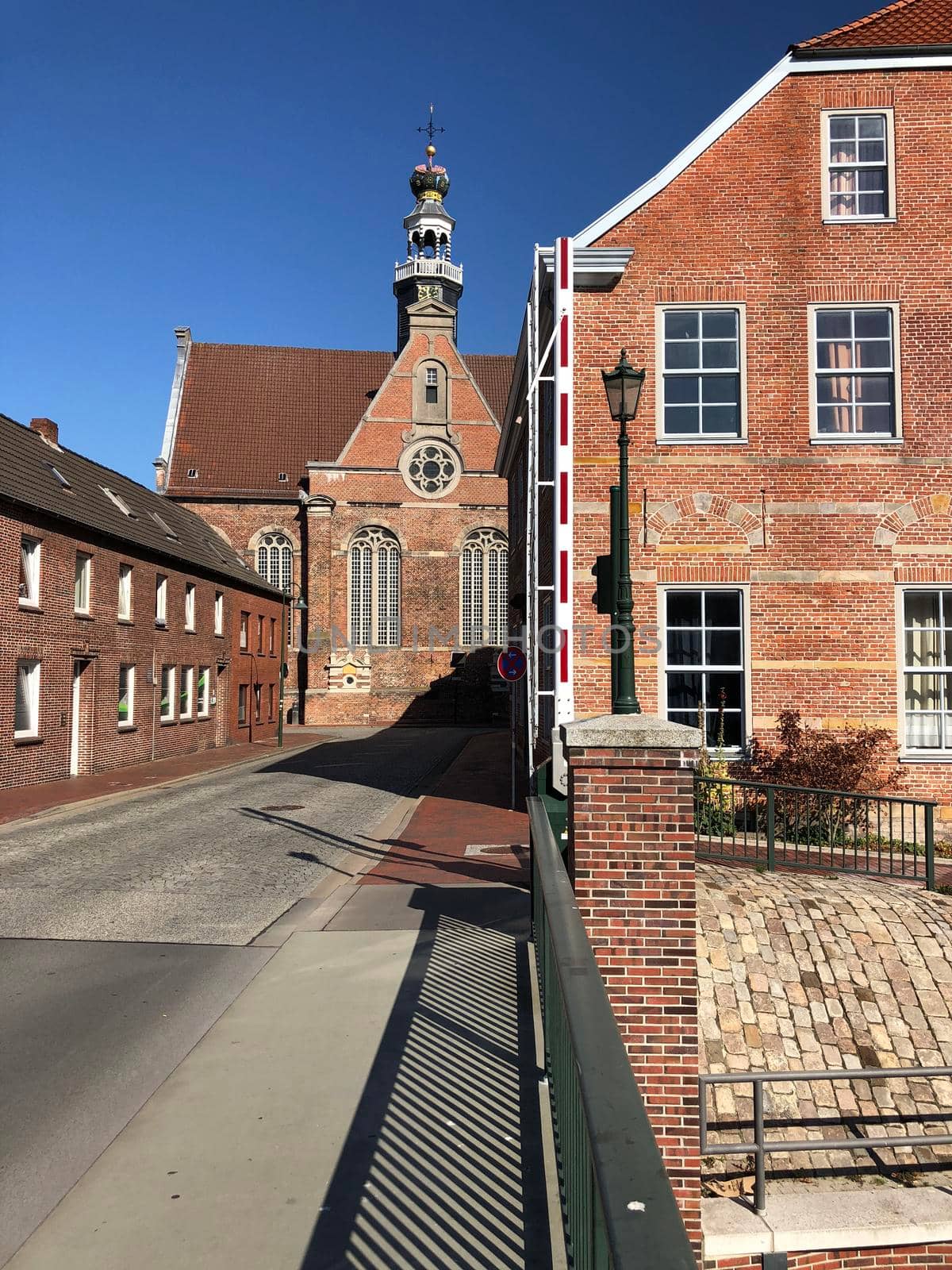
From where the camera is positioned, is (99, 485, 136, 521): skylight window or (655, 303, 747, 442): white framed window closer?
(655, 303, 747, 442): white framed window

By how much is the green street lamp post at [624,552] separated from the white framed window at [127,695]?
19608 millimetres

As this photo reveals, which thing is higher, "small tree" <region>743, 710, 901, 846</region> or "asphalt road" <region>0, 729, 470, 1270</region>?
"small tree" <region>743, 710, 901, 846</region>

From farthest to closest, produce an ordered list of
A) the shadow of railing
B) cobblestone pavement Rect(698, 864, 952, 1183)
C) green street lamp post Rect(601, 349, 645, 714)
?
cobblestone pavement Rect(698, 864, 952, 1183) < green street lamp post Rect(601, 349, 645, 714) < the shadow of railing

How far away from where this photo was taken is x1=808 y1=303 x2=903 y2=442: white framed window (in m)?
13.3

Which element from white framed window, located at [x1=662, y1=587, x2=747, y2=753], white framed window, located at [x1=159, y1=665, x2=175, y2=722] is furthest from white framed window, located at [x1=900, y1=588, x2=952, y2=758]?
white framed window, located at [x1=159, y1=665, x2=175, y2=722]

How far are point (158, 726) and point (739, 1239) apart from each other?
73.7 feet

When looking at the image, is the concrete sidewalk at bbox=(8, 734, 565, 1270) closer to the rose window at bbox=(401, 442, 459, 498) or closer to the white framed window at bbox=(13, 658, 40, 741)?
the white framed window at bbox=(13, 658, 40, 741)

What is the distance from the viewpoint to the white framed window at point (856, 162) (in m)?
13.4

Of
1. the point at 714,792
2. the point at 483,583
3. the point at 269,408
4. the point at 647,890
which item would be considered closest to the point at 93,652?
the point at 714,792

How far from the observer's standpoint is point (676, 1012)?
5082mm

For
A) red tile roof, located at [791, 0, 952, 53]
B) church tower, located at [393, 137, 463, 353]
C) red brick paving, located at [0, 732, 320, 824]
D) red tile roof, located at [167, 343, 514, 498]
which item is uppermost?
church tower, located at [393, 137, 463, 353]

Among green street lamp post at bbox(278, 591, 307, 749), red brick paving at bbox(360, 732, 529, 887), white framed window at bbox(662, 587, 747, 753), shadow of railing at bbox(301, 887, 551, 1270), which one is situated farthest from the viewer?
green street lamp post at bbox(278, 591, 307, 749)

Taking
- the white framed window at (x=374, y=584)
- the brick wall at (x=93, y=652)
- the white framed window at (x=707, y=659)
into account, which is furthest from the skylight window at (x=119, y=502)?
the white framed window at (x=374, y=584)

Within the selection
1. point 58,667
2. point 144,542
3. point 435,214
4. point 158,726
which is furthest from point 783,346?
point 435,214
